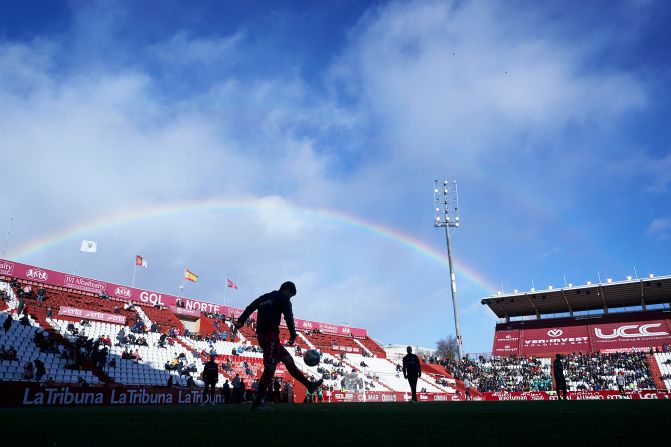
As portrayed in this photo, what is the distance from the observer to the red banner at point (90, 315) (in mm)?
34328

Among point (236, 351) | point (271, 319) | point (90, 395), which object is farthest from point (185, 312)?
point (271, 319)

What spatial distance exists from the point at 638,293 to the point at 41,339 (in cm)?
6015

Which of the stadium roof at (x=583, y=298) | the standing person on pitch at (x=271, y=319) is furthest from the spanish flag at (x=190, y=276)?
the standing person on pitch at (x=271, y=319)

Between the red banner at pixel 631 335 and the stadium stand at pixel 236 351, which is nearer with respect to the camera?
the stadium stand at pixel 236 351

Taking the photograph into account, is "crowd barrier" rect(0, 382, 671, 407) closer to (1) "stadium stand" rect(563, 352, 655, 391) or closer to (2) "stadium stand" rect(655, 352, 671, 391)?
(1) "stadium stand" rect(563, 352, 655, 391)

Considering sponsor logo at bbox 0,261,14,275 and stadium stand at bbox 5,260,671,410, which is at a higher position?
sponsor logo at bbox 0,261,14,275

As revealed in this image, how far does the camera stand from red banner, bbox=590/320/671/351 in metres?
52.7

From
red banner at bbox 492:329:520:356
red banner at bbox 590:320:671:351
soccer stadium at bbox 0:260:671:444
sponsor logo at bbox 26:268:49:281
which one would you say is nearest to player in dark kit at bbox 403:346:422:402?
soccer stadium at bbox 0:260:671:444

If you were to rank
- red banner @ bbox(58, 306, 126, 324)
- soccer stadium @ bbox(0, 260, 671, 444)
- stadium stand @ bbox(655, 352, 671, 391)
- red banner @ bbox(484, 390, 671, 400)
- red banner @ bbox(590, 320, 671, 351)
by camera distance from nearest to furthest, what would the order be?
soccer stadium @ bbox(0, 260, 671, 444) < red banner @ bbox(484, 390, 671, 400) < red banner @ bbox(58, 306, 126, 324) < stadium stand @ bbox(655, 352, 671, 391) < red banner @ bbox(590, 320, 671, 351)

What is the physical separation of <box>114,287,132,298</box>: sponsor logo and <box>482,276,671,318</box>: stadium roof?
143ft

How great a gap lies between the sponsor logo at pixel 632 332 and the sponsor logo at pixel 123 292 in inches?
2064

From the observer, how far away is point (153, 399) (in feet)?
70.6

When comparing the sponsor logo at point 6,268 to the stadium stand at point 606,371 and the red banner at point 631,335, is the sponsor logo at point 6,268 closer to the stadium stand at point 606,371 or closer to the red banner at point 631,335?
the stadium stand at point 606,371

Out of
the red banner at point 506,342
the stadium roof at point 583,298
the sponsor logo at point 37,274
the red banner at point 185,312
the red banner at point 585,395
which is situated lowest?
the red banner at point 585,395
